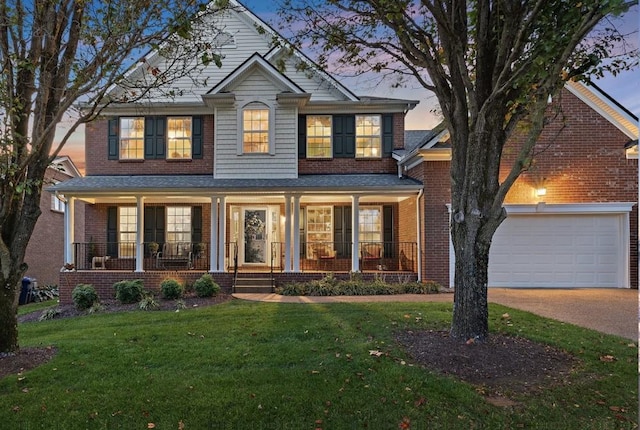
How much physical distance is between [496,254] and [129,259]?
40.1ft

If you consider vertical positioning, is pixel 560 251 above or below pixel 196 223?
below

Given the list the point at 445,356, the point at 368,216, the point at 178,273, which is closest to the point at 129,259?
the point at 178,273

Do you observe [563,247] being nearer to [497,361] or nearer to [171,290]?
[497,361]

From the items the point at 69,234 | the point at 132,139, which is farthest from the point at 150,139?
the point at 69,234

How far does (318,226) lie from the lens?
14422mm

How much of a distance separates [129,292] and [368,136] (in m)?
8.97

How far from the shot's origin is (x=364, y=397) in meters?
4.10

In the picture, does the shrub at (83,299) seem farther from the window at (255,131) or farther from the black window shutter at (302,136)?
the black window shutter at (302,136)

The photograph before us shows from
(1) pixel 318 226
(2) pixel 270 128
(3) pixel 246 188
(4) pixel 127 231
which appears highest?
(2) pixel 270 128

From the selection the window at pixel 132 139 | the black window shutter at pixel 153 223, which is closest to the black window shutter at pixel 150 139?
the window at pixel 132 139

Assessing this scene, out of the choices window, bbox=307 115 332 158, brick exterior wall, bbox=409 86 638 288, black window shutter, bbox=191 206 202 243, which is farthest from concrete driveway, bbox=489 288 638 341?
black window shutter, bbox=191 206 202 243

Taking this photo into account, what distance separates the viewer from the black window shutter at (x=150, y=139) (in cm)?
1409

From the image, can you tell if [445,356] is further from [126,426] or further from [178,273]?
[178,273]

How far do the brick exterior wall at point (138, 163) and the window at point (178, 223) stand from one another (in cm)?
134
